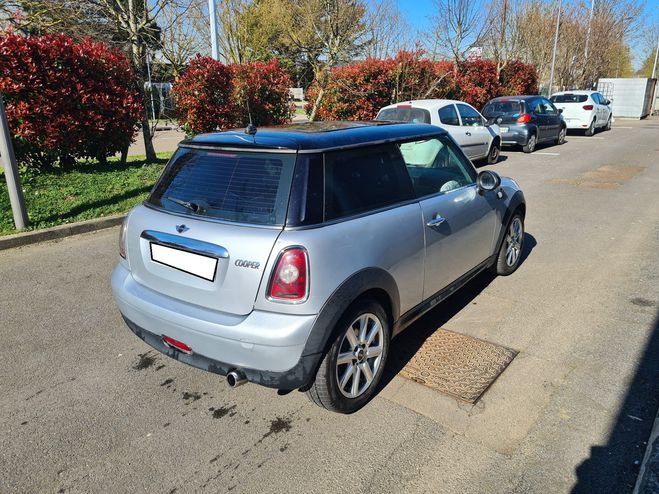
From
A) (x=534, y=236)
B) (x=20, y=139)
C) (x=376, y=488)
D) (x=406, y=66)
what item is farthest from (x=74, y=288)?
(x=406, y=66)

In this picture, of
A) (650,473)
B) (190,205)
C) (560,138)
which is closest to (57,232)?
(190,205)

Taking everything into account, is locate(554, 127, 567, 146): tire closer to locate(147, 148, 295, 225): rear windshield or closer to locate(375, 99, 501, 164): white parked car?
locate(375, 99, 501, 164): white parked car

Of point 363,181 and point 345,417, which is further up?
point 363,181

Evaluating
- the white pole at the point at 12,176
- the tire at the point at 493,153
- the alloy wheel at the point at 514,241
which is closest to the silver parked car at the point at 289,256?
the alloy wheel at the point at 514,241

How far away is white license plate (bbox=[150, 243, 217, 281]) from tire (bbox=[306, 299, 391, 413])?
76 centimetres

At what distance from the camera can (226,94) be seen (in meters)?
10.9

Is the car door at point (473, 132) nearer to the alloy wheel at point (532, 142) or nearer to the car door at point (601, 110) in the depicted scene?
the alloy wheel at point (532, 142)

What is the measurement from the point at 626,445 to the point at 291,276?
199cm

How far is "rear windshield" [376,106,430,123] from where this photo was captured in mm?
10234

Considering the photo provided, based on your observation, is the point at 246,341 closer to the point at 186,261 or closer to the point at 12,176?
the point at 186,261

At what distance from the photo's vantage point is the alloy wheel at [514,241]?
4779 millimetres

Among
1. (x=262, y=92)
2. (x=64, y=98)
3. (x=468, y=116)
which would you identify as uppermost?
(x=262, y=92)

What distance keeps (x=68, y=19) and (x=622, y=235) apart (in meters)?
11.3

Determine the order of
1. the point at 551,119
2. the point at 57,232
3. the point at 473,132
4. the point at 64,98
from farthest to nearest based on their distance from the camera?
the point at 551,119 → the point at 473,132 → the point at 64,98 → the point at 57,232
